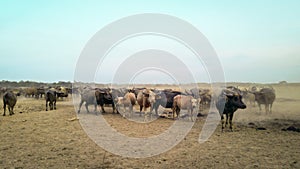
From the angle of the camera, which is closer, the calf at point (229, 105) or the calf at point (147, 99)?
the calf at point (229, 105)

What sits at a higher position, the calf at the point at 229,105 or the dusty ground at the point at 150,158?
the calf at the point at 229,105

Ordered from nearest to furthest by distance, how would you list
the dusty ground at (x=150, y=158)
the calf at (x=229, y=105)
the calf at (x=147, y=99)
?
1. the dusty ground at (x=150, y=158)
2. the calf at (x=229, y=105)
3. the calf at (x=147, y=99)

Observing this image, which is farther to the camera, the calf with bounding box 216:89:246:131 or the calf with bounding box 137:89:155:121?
the calf with bounding box 137:89:155:121

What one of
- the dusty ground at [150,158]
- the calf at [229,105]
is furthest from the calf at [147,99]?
the calf at [229,105]

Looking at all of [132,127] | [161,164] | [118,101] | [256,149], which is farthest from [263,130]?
[118,101]

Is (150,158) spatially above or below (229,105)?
below

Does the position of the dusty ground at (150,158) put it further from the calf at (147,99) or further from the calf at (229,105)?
the calf at (147,99)

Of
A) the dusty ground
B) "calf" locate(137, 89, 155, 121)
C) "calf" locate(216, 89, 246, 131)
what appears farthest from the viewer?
"calf" locate(137, 89, 155, 121)

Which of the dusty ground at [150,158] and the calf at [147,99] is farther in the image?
the calf at [147,99]

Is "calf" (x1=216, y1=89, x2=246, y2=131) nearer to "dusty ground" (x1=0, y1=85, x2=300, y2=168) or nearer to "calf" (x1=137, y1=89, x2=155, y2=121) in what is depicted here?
"dusty ground" (x1=0, y1=85, x2=300, y2=168)

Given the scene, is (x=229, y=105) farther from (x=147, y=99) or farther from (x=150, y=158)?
(x=150, y=158)

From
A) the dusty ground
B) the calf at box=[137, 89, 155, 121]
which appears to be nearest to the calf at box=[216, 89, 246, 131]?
the dusty ground

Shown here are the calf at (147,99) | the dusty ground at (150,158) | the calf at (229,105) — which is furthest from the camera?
the calf at (147,99)

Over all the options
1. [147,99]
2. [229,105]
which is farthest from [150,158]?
[147,99]
